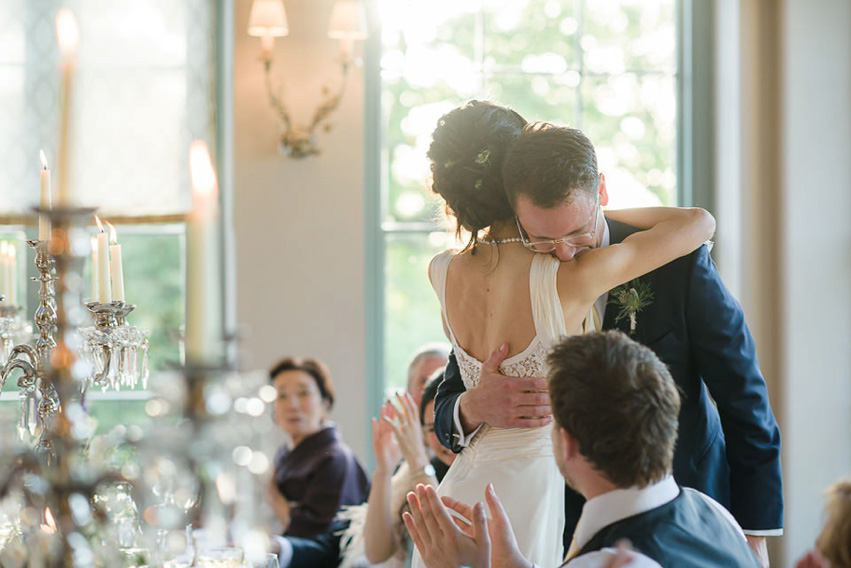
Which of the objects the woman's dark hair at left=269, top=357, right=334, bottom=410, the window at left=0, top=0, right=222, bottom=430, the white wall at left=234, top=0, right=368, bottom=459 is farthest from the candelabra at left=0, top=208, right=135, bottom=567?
the window at left=0, top=0, right=222, bottom=430

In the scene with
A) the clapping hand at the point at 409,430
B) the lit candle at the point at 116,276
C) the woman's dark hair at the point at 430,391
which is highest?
the lit candle at the point at 116,276

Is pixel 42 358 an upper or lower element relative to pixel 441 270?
lower

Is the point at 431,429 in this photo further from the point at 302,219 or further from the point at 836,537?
the point at 836,537

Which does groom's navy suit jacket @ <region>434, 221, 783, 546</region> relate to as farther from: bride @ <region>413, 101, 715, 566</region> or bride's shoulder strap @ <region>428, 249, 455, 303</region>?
bride's shoulder strap @ <region>428, 249, 455, 303</region>

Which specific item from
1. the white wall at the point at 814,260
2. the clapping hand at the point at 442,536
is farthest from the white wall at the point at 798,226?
the clapping hand at the point at 442,536

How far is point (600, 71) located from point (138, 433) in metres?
3.62

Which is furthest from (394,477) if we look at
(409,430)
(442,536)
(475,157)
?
(442,536)

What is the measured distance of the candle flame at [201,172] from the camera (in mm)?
818

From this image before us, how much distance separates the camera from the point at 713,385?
73.2 inches

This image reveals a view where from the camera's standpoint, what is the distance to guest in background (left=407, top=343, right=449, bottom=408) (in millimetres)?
3424

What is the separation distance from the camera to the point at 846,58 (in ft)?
13.4

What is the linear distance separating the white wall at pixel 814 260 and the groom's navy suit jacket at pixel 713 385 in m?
2.28

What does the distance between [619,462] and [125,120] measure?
130 inches

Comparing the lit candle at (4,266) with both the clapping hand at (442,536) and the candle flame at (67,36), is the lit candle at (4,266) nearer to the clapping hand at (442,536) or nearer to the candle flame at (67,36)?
the clapping hand at (442,536)
